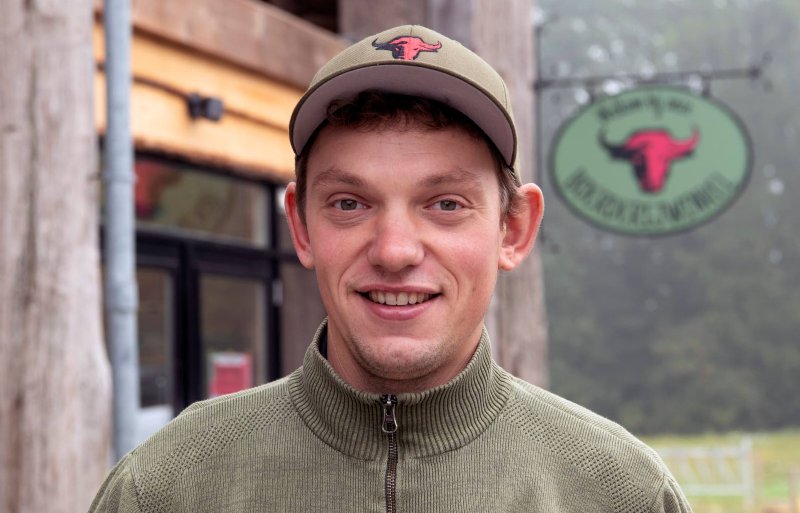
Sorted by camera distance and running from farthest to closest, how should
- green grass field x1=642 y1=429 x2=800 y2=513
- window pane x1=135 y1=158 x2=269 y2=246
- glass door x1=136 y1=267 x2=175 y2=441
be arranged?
green grass field x1=642 y1=429 x2=800 y2=513, glass door x1=136 y1=267 x2=175 y2=441, window pane x1=135 y1=158 x2=269 y2=246

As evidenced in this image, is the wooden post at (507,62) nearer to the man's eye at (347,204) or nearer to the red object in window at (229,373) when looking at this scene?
the red object in window at (229,373)

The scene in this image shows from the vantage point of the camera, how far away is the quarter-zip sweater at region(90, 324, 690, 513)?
7.10 ft

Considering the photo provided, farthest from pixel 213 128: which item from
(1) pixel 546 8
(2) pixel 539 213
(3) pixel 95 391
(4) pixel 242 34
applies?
(1) pixel 546 8

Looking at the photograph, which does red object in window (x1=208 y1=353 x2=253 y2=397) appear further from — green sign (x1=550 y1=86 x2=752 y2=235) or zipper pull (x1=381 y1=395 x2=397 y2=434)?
zipper pull (x1=381 y1=395 x2=397 y2=434)

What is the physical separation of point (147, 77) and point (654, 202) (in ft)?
12.6

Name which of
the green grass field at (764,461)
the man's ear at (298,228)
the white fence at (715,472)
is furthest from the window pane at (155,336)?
the green grass field at (764,461)

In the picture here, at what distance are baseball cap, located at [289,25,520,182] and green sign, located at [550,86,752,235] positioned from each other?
21.7 feet

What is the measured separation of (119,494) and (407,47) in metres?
0.86

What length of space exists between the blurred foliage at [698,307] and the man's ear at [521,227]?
1399 inches

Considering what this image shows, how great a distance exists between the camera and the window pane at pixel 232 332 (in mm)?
8037

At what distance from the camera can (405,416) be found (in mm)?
2193

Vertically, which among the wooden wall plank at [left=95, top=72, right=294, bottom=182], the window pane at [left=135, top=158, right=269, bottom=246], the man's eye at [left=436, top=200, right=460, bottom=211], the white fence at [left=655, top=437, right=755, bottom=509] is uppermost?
the wooden wall plank at [left=95, top=72, right=294, bottom=182]

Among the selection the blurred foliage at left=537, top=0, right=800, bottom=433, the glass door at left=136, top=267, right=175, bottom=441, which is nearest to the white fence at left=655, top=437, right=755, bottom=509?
the glass door at left=136, top=267, right=175, bottom=441

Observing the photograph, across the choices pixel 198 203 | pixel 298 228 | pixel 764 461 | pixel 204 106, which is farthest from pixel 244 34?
pixel 764 461
